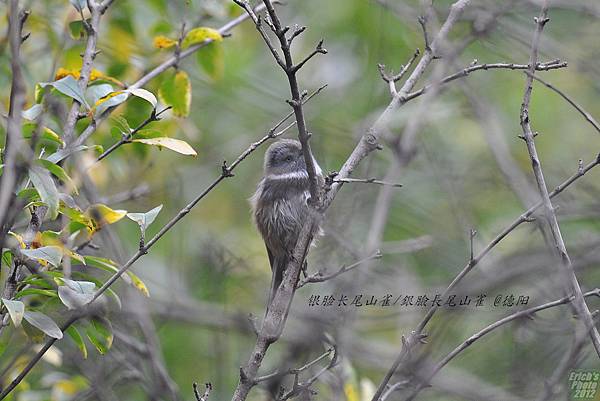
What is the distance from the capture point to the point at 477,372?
6406mm

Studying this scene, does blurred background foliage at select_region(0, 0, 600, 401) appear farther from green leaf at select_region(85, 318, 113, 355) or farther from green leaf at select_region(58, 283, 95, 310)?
green leaf at select_region(58, 283, 95, 310)

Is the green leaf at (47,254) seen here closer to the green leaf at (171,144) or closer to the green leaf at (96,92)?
the green leaf at (171,144)

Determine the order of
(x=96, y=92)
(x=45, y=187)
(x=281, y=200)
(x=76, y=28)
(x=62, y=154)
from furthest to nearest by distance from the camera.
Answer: (x=281, y=200)
(x=76, y=28)
(x=96, y=92)
(x=62, y=154)
(x=45, y=187)

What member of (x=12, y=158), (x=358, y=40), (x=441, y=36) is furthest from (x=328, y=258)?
(x=358, y=40)

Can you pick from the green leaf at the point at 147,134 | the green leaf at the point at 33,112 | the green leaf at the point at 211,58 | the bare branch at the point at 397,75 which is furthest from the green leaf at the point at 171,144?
the green leaf at the point at 211,58

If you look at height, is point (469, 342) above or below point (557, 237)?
below

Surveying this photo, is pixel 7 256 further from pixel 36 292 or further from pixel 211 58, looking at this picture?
pixel 211 58

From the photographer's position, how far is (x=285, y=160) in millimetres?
5816

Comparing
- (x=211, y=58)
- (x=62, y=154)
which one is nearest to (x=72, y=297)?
(x=62, y=154)

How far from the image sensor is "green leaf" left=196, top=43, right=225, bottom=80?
4945 mm

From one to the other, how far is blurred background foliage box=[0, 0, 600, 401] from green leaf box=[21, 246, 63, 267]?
26.5 inches

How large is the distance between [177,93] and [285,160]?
4.77ft

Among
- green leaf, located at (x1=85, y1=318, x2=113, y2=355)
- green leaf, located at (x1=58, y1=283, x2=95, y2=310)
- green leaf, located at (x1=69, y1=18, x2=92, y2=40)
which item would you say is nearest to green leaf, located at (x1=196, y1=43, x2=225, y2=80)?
green leaf, located at (x1=69, y1=18, x2=92, y2=40)

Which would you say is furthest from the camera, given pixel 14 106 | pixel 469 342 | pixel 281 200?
pixel 281 200
